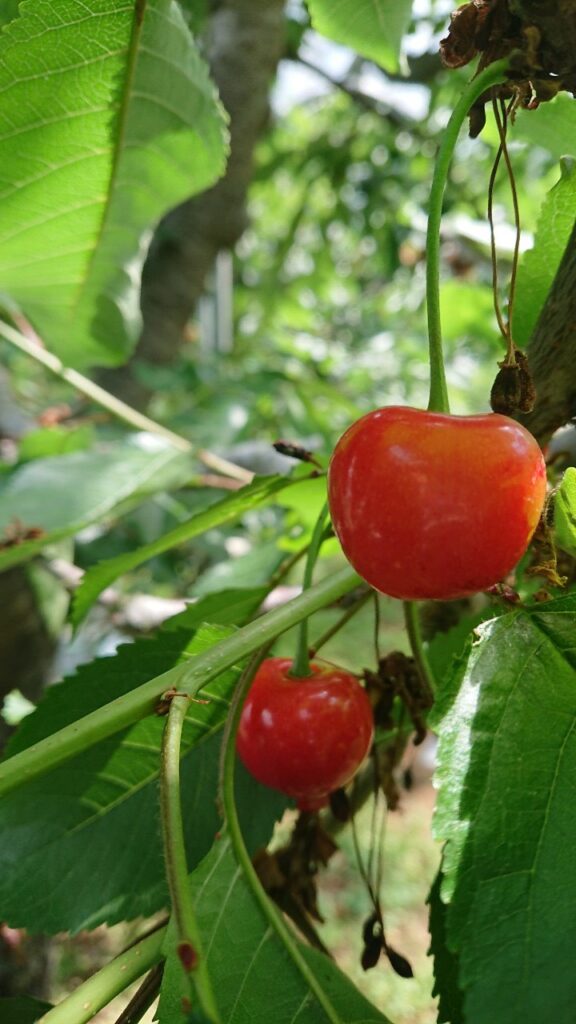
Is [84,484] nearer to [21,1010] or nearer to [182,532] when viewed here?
[182,532]

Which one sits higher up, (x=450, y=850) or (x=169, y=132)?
(x=169, y=132)

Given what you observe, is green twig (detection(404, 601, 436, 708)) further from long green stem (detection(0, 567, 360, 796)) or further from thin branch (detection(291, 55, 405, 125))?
thin branch (detection(291, 55, 405, 125))

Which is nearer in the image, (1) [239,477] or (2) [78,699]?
(2) [78,699]

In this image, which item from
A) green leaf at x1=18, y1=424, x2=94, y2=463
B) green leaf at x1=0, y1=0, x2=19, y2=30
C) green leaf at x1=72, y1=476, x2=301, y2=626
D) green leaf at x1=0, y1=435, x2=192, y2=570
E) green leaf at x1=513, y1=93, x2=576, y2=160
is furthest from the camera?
green leaf at x1=18, y1=424, x2=94, y2=463

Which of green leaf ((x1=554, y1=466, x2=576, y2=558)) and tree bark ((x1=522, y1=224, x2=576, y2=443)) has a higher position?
tree bark ((x1=522, y1=224, x2=576, y2=443))

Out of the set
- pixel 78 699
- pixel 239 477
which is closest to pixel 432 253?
pixel 78 699

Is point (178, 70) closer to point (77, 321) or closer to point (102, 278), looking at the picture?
point (102, 278)

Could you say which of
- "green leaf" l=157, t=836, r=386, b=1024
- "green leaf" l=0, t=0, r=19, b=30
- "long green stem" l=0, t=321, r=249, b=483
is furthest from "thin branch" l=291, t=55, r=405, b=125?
"green leaf" l=157, t=836, r=386, b=1024
